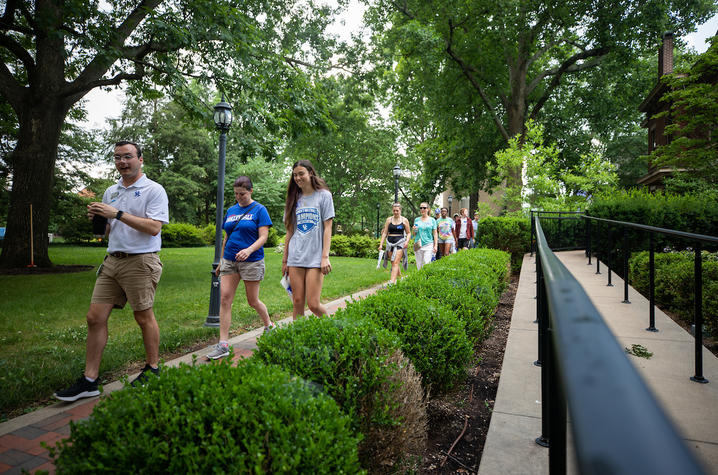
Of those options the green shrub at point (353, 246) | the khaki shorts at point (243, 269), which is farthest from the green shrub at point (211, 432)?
the green shrub at point (353, 246)

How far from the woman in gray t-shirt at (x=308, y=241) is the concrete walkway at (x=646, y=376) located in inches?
81.0

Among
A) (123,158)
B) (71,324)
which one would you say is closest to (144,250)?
(123,158)

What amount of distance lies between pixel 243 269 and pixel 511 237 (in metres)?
9.85

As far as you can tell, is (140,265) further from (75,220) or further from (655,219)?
(75,220)

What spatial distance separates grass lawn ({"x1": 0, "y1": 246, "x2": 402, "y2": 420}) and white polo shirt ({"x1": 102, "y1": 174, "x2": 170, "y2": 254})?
1561mm

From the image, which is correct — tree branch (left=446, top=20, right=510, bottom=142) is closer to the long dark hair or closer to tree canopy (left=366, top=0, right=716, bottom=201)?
tree canopy (left=366, top=0, right=716, bottom=201)

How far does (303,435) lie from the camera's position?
1521 millimetres

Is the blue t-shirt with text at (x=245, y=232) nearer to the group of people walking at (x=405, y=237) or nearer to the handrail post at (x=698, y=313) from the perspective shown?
the handrail post at (x=698, y=313)

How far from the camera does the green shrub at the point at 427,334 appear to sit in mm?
2988

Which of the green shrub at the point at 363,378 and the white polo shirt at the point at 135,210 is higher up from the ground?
the white polo shirt at the point at 135,210

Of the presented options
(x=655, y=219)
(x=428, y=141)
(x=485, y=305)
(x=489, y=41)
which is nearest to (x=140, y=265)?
(x=485, y=305)

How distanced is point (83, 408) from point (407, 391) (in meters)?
3.03

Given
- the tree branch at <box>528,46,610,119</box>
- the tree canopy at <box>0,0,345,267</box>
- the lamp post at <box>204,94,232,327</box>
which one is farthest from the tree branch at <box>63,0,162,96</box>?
the tree branch at <box>528,46,610,119</box>

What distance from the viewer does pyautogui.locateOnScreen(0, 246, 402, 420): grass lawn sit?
4.20 m
